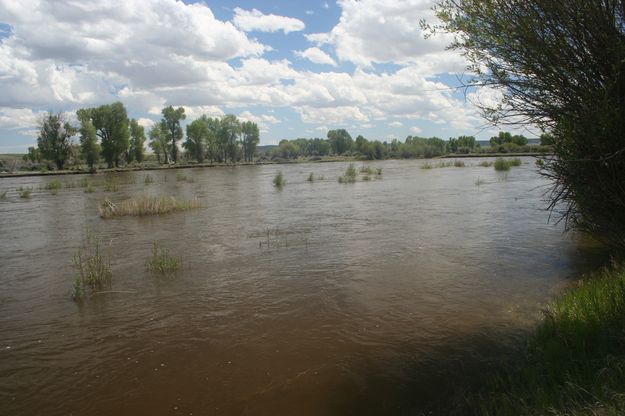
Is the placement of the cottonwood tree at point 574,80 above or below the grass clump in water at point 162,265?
above

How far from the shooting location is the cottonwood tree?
19.2 feet

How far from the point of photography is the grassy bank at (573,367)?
4.15 meters

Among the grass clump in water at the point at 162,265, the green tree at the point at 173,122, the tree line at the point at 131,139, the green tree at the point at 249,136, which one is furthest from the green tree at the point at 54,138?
the grass clump in water at the point at 162,265

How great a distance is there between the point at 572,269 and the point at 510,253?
2.21m

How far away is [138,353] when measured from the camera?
308 inches

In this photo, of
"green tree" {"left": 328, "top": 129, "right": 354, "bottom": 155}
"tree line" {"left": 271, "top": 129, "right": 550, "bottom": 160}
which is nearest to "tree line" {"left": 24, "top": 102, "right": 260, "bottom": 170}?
"tree line" {"left": 271, "top": 129, "right": 550, "bottom": 160}

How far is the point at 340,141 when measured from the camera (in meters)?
186

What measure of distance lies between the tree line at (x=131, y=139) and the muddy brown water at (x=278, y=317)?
252ft

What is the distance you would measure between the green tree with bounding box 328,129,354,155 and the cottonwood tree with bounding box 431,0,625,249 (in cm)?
17982

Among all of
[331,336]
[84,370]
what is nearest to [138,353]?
[84,370]

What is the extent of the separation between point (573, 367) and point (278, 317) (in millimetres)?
5637

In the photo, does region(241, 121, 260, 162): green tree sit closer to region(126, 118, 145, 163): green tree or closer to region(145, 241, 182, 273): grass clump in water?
region(126, 118, 145, 163): green tree

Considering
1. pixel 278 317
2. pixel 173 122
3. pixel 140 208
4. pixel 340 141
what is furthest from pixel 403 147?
pixel 278 317

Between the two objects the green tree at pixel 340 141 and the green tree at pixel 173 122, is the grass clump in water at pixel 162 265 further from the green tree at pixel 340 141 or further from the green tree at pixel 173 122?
the green tree at pixel 340 141
